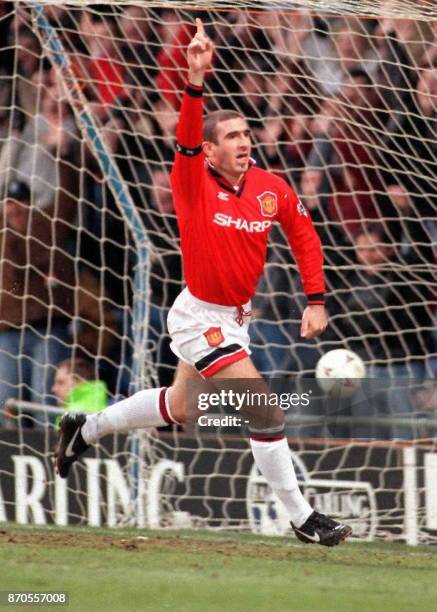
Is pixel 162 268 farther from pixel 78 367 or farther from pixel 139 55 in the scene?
pixel 139 55

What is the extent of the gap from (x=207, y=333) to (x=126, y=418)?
2.04 feet

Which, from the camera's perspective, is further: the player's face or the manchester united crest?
the manchester united crest

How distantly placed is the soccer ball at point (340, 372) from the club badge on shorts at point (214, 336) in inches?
50.7

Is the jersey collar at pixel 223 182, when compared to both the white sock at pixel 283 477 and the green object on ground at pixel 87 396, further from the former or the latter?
the green object on ground at pixel 87 396

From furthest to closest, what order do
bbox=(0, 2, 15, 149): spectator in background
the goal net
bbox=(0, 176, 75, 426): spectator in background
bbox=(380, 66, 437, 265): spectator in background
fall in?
bbox=(0, 2, 15, 149): spectator in background < bbox=(0, 176, 75, 426): spectator in background < bbox=(380, 66, 437, 265): spectator in background < the goal net

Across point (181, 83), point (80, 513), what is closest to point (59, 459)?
point (80, 513)

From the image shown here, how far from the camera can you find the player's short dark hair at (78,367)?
28.0 ft

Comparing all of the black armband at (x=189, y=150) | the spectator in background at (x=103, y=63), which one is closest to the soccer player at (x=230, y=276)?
the black armband at (x=189, y=150)

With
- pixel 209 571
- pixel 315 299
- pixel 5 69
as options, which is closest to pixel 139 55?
pixel 5 69

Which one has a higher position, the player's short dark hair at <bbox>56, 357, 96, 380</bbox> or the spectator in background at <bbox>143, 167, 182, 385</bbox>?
the spectator in background at <bbox>143, 167, 182, 385</bbox>

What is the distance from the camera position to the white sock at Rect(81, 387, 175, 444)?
6.77 metres

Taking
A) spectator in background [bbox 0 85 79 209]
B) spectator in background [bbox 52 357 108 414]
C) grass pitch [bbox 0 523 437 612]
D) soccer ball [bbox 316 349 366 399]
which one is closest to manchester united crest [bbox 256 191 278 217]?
soccer ball [bbox 316 349 366 399]

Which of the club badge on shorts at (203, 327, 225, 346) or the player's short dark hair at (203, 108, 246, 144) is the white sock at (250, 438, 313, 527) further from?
the player's short dark hair at (203, 108, 246, 144)

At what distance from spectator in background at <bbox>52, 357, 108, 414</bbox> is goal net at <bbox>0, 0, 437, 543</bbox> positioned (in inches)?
0.6
